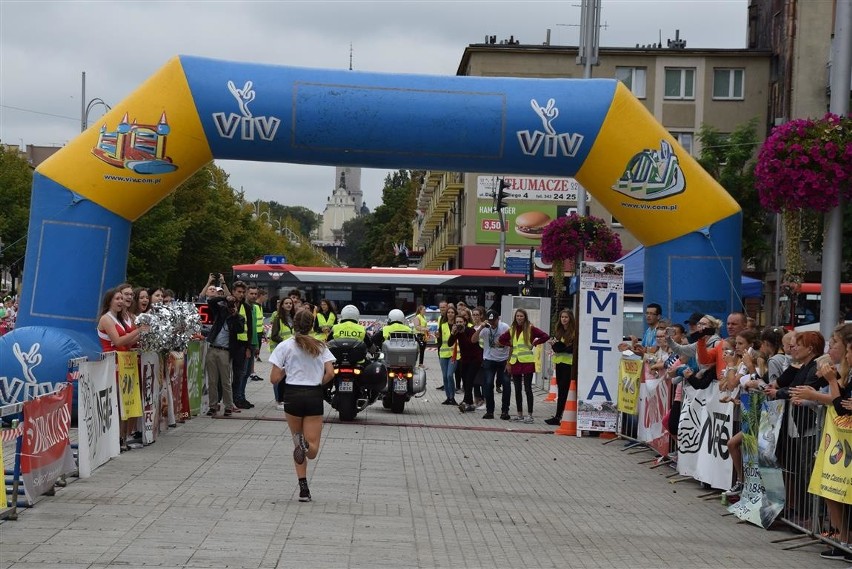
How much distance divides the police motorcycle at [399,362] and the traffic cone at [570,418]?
2572mm

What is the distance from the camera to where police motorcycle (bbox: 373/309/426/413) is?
19.3 m

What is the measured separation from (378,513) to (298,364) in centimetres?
153

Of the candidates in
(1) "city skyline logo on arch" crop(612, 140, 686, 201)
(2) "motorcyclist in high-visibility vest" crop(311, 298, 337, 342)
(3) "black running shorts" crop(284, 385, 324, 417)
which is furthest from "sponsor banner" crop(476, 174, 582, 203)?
(3) "black running shorts" crop(284, 385, 324, 417)

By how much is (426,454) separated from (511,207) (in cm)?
4215

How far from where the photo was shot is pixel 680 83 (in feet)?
176

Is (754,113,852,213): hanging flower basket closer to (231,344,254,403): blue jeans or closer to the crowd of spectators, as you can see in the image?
the crowd of spectators

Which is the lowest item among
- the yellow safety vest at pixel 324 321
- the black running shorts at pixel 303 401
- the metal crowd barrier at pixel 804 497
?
the metal crowd barrier at pixel 804 497

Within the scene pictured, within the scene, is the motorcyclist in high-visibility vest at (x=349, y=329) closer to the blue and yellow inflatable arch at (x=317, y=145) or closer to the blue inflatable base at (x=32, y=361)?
the blue and yellow inflatable arch at (x=317, y=145)

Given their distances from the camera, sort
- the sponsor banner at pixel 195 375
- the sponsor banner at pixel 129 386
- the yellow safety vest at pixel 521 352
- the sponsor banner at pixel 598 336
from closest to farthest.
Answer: the sponsor banner at pixel 129 386 → the sponsor banner at pixel 195 375 → the sponsor banner at pixel 598 336 → the yellow safety vest at pixel 521 352

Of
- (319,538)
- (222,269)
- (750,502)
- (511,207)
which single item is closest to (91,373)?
(319,538)

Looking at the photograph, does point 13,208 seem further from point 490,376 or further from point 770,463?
point 770,463

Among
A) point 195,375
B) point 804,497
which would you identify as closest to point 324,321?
point 195,375

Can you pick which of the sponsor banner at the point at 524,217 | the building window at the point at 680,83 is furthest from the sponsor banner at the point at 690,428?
the building window at the point at 680,83

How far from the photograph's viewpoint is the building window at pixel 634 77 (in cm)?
5388
